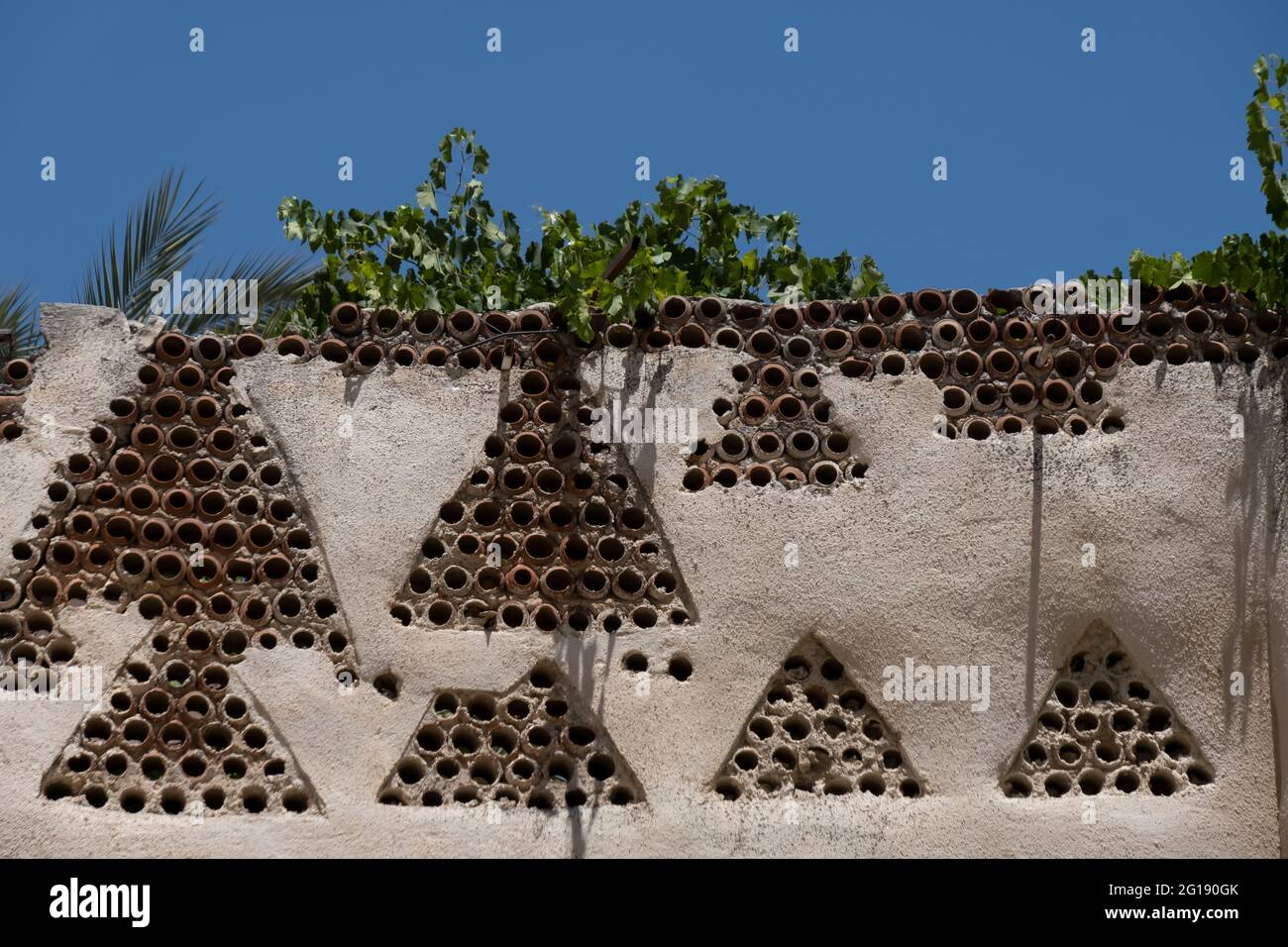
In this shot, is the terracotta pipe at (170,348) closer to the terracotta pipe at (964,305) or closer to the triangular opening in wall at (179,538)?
the triangular opening in wall at (179,538)

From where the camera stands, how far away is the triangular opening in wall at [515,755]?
25.4 ft

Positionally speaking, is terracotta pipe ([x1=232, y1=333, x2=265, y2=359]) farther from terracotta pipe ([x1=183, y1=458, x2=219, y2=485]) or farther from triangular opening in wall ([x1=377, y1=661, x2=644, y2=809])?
triangular opening in wall ([x1=377, y1=661, x2=644, y2=809])

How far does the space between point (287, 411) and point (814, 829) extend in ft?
8.69

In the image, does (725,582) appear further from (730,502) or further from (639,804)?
(639,804)

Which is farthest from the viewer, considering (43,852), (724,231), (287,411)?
(724,231)

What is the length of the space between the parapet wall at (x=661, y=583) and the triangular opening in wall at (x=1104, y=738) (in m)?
0.01

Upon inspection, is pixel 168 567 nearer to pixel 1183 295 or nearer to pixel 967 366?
pixel 967 366

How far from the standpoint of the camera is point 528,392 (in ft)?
26.8

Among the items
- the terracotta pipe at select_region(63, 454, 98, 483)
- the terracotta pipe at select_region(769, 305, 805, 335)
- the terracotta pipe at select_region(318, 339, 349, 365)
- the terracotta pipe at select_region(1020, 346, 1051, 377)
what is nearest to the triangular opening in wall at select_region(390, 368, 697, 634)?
the terracotta pipe at select_region(318, 339, 349, 365)

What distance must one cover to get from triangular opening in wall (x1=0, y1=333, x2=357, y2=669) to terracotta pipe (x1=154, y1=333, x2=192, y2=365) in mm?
60

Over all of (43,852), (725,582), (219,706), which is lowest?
(43,852)

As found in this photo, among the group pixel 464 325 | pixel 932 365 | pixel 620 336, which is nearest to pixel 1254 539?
pixel 932 365

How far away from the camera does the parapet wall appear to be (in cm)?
772

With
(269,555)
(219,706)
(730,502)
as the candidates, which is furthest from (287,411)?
(730,502)
